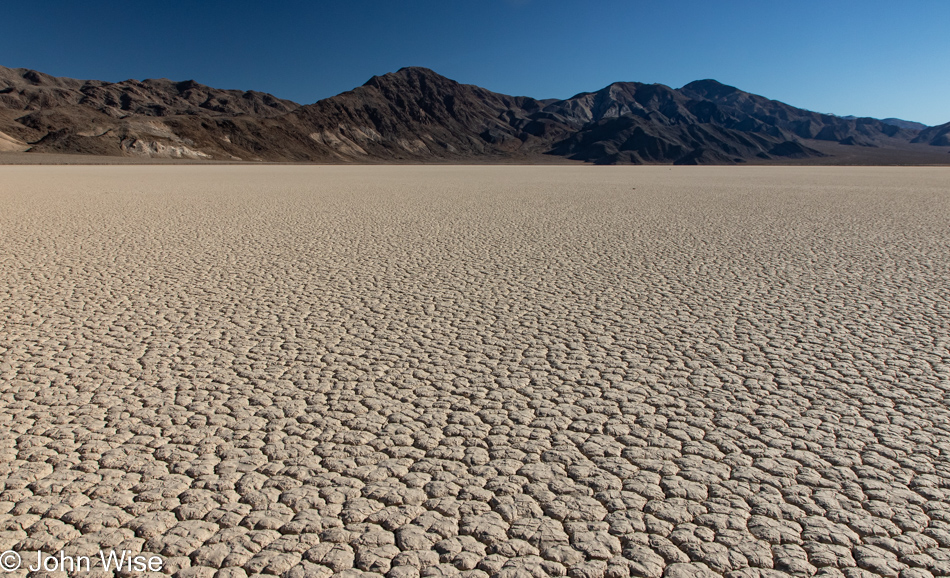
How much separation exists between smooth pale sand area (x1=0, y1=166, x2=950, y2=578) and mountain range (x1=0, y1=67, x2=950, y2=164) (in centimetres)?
7374

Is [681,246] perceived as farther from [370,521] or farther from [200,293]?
[370,521]

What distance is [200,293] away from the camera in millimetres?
5570

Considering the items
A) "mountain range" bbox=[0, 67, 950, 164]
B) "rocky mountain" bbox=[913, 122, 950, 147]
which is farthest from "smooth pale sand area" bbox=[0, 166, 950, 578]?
"rocky mountain" bbox=[913, 122, 950, 147]

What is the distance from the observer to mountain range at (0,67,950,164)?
77.1 metres

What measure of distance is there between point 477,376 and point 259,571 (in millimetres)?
1838

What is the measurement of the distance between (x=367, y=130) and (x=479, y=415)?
115056mm

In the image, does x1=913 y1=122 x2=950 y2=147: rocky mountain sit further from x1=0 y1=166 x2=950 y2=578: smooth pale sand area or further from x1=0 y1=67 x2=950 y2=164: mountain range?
x1=0 y1=166 x2=950 y2=578: smooth pale sand area

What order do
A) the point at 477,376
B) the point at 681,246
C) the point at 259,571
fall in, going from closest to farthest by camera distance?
1. the point at 259,571
2. the point at 477,376
3. the point at 681,246

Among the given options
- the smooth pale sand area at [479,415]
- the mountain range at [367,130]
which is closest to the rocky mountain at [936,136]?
the mountain range at [367,130]

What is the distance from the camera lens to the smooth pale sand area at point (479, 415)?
2150mm

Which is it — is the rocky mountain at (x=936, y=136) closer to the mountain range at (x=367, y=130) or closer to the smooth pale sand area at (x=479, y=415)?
the mountain range at (x=367, y=130)

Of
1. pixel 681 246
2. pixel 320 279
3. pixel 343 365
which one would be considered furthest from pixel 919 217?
pixel 343 365

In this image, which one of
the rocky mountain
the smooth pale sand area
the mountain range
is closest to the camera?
the smooth pale sand area

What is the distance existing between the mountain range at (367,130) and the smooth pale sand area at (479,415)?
73744mm
